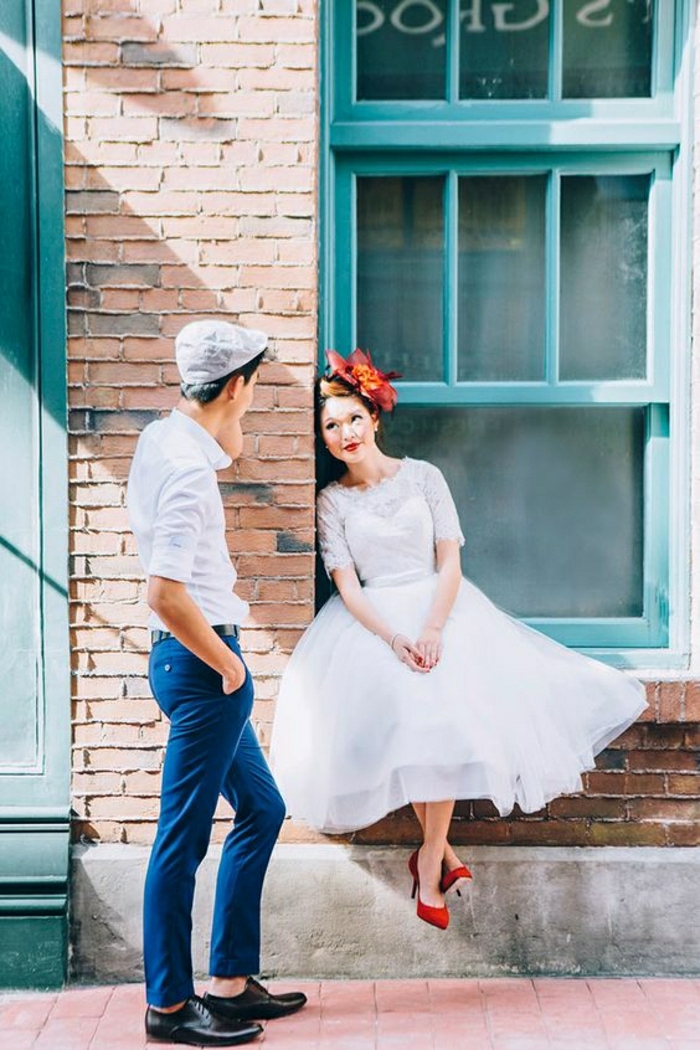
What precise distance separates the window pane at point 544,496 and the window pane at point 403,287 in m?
0.23

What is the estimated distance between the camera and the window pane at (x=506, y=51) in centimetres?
484

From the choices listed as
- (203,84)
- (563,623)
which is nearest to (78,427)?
(203,84)

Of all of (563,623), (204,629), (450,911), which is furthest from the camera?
(563,623)

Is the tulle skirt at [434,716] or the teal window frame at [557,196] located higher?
the teal window frame at [557,196]

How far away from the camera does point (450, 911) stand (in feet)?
15.0

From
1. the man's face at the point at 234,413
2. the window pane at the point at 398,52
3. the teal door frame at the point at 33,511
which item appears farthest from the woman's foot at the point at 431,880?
the window pane at the point at 398,52

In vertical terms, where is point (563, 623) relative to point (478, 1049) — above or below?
above

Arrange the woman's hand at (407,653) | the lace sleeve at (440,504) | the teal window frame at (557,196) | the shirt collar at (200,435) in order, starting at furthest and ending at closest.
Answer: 1. the teal window frame at (557,196)
2. the lace sleeve at (440,504)
3. the woman's hand at (407,653)
4. the shirt collar at (200,435)

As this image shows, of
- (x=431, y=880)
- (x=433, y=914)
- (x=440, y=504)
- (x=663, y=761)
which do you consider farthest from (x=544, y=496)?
(x=433, y=914)

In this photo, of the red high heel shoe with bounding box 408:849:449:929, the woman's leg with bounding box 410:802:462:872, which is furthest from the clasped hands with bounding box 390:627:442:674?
the red high heel shoe with bounding box 408:849:449:929

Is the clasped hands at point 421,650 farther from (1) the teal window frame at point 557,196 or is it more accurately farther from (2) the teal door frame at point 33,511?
(2) the teal door frame at point 33,511

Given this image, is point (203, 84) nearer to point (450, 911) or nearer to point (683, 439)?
point (683, 439)

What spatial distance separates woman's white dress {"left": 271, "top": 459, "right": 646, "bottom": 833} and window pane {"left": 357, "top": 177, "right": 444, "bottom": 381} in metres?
0.51

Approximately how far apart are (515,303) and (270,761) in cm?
197
